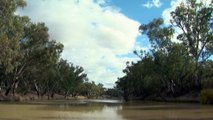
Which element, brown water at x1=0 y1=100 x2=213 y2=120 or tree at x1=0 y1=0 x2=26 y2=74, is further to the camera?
tree at x1=0 y1=0 x2=26 y2=74

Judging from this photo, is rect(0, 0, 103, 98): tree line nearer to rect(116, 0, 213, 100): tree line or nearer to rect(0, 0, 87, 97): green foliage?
rect(0, 0, 87, 97): green foliage

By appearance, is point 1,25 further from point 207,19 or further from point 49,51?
point 207,19

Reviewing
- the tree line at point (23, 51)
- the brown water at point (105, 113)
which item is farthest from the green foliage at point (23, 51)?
the brown water at point (105, 113)

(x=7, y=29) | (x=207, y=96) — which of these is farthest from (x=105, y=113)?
(x=7, y=29)

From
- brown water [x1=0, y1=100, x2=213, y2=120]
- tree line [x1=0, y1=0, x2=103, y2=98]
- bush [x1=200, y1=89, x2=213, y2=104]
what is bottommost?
brown water [x1=0, y1=100, x2=213, y2=120]

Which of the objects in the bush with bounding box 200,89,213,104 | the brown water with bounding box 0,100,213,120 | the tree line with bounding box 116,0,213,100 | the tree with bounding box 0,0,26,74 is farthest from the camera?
the tree line with bounding box 116,0,213,100

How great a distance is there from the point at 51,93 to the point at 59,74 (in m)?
9.79

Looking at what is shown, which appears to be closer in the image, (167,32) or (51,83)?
(167,32)

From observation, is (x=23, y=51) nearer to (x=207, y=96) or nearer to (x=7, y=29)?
(x=7, y=29)

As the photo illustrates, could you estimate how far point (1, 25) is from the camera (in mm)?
46094

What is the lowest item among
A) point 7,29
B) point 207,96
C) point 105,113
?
point 105,113

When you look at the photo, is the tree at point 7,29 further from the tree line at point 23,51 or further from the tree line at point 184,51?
the tree line at point 184,51

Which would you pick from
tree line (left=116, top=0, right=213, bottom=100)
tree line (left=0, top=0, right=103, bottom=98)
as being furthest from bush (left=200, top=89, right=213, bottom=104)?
tree line (left=0, top=0, right=103, bottom=98)

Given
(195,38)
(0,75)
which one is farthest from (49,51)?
(195,38)
